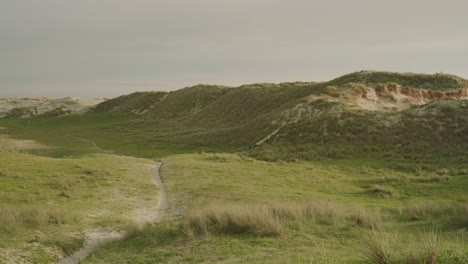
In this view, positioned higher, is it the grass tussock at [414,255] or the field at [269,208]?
the grass tussock at [414,255]

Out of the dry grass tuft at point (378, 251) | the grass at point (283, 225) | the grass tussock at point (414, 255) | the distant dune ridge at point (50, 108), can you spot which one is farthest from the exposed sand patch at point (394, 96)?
the distant dune ridge at point (50, 108)

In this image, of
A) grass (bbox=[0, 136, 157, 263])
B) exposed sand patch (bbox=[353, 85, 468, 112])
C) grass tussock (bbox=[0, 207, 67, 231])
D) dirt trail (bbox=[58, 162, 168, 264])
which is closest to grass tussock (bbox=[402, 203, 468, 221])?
dirt trail (bbox=[58, 162, 168, 264])

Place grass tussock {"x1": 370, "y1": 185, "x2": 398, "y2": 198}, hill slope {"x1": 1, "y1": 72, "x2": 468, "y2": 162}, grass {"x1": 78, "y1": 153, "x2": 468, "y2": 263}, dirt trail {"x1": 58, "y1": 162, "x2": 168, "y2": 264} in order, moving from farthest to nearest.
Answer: hill slope {"x1": 1, "y1": 72, "x2": 468, "y2": 162}, grass tussock {"x1": 370, "y1": 185, "x2": 398, "y2": 198}, dirt trail {"x1": 58, "y1": 162, "x2": 168, "y2": 264}, grass {"x1": 78, "y1": 153, "x2": 468, "y2": 263}

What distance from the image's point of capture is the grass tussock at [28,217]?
51.7 feet

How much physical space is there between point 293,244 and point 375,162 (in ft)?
92.9

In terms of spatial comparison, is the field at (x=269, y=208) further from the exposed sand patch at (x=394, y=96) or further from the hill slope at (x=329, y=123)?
the exposed sand patch at (x=394, y=96)

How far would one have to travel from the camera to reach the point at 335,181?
31.7m

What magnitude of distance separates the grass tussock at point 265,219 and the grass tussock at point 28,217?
5080 millimetres

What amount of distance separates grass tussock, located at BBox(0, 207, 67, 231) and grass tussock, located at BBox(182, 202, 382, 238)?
16.7ft

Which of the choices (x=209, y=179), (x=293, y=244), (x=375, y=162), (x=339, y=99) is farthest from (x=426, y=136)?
(x=293, y=244)

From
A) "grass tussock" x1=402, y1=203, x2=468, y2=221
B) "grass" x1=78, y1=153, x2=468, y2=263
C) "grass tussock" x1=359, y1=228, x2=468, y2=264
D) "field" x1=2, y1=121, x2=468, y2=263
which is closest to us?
"grass tussock" x1=359, y1=228, x2=468, y2=264

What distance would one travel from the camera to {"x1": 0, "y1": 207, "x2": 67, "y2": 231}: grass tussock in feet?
51.7

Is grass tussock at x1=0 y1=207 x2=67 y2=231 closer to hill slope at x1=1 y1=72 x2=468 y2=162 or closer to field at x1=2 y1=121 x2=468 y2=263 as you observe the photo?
field at x1=2 y1=121 x2=468 y2=263

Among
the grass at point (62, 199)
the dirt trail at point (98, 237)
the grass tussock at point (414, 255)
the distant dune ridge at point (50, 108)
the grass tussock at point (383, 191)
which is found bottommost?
the grass tussock at point (383, 191)
